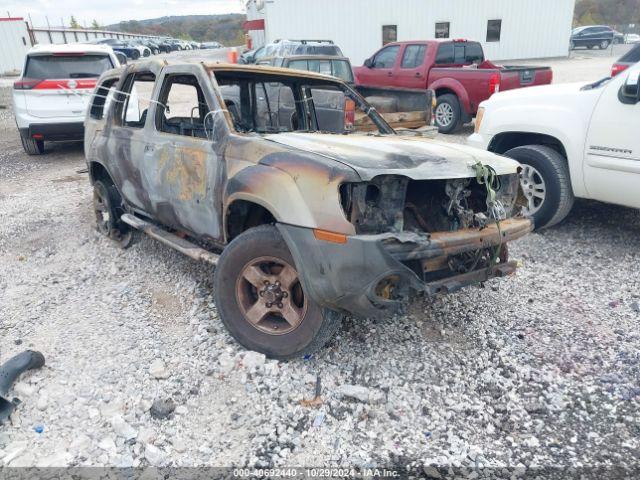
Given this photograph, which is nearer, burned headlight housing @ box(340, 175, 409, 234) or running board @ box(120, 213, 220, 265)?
burned headlight housing @ box(340, 175, 409, 234)

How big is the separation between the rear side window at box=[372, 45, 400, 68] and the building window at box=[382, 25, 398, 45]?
45.2 feet

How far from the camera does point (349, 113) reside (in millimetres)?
5348

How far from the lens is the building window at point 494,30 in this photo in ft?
85.5

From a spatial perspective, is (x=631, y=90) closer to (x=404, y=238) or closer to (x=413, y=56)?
(x=404, y=238)

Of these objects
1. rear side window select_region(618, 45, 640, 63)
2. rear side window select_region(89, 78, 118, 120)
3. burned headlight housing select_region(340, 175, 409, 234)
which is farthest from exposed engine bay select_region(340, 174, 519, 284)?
rear side window select_region(618, 45, 640, 63)

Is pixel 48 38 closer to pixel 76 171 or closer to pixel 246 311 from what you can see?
pixel 76 171

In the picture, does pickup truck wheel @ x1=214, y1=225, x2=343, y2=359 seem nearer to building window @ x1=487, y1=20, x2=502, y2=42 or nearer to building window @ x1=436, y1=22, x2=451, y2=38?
building window @ x1=436, y1=22, x2=451, y2=38

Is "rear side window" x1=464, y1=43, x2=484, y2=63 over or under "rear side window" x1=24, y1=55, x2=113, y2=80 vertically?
under

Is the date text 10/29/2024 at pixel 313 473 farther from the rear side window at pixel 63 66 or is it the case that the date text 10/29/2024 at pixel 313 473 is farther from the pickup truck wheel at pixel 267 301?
the rear side window at pixel 63 66

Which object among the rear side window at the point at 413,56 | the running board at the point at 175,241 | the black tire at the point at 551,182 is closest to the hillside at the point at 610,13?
the rear side window at the point at 413,56

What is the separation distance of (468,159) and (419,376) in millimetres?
1380

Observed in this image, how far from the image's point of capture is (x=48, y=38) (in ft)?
122

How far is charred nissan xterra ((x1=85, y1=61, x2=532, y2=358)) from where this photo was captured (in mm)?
2709

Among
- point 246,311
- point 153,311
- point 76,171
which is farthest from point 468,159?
point 76,171
